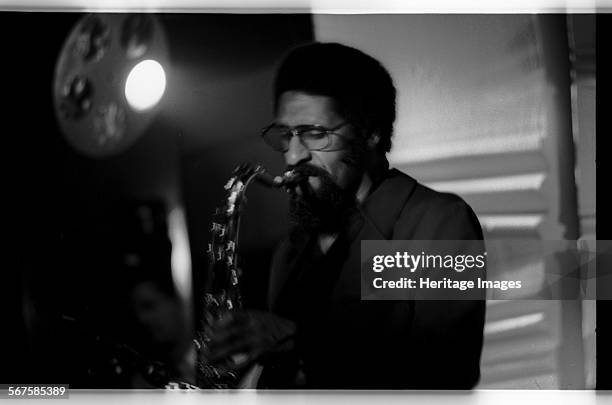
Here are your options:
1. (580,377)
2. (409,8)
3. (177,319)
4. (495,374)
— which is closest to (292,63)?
(409,8)

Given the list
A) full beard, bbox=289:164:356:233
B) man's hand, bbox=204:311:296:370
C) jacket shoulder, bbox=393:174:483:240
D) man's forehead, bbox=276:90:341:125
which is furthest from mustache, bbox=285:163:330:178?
man's hand, bbox=204:311:296:370

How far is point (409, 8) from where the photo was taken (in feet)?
6.39

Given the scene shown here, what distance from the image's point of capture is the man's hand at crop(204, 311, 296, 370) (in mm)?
1924

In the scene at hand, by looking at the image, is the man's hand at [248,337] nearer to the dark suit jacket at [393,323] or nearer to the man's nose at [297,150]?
the dark suit jacket at [393,323]

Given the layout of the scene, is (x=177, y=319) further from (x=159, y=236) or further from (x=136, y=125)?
(x=136, y=125)

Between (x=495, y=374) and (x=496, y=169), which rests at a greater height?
(x=496, y=169)

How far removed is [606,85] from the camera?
1930 mm

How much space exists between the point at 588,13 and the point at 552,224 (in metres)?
0.61

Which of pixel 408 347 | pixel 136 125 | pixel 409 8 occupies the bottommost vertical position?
pixel 408 347

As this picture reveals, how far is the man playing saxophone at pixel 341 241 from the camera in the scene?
1.91 m

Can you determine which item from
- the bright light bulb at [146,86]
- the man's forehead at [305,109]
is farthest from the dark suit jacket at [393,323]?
the bright light bulb at [146,86]

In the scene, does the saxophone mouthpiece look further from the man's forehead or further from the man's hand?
the man's hand

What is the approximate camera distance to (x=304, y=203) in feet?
6.35

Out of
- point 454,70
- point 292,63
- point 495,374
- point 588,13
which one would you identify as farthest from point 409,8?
point 495,374
